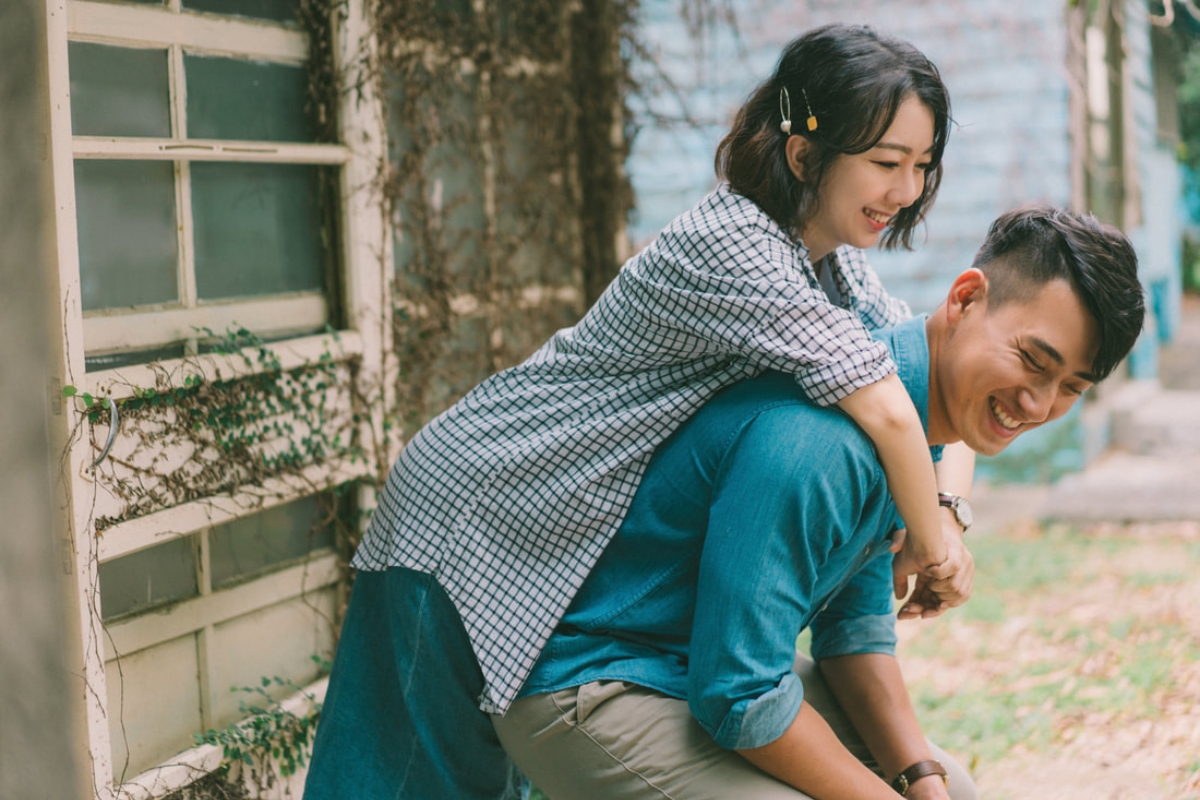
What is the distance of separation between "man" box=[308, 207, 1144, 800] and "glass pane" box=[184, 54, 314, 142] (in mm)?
1268

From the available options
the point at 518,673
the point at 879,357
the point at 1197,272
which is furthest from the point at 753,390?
the point at 1197,272

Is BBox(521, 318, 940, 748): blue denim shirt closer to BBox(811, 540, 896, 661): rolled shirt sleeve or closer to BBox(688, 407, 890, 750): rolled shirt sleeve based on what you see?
BBox(688, 407, 890, 750): rolled shirt sleeve

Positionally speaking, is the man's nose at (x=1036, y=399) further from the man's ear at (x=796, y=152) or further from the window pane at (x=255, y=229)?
the window pane at (x=255, y=229)

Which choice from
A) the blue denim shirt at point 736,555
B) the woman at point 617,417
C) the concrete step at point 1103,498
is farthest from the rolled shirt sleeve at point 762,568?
the concrete step at point 1103,498

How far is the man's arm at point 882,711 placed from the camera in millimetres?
2102

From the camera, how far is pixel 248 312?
9.00ft

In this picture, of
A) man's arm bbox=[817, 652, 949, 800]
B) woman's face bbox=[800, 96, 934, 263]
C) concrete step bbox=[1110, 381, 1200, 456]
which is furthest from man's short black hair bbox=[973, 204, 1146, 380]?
concrete step bbox=[1110, 381, 1200, 456]

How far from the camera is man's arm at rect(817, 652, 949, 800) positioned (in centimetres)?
210

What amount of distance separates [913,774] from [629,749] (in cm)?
64

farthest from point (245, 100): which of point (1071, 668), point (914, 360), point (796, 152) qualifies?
point (1071, 668)

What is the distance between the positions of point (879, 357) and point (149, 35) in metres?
1.67

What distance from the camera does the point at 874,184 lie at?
6.64 ft

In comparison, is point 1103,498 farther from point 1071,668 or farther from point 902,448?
point 902,448

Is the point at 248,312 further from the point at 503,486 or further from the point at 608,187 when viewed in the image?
the point at 608,187
